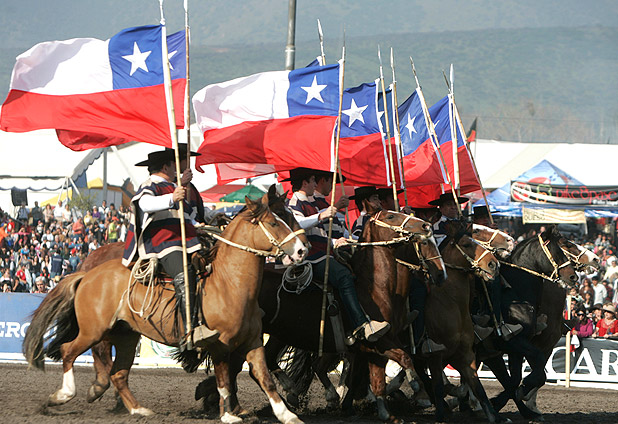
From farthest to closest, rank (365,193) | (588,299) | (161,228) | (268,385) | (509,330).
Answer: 1. (588,299)
2. (509,330)
3. (365,193)
4. (161,228)
5. (268,385)

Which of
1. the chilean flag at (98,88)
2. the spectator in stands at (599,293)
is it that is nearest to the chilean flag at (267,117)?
the chilean flag at (98,88)

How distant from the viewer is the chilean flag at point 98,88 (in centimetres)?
973

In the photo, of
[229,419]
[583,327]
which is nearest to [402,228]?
[229,419]

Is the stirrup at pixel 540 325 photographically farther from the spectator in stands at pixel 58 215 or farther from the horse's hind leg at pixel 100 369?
the spectator in stands at pixel 58 215

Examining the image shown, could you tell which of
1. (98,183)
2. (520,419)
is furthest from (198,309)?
(98,183)

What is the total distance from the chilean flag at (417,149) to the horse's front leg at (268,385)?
563 cm

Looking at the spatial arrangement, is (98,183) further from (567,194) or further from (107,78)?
(107,78)

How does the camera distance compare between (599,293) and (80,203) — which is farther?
(80,203)

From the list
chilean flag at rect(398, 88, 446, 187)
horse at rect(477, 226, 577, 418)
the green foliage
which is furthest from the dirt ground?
the green foliage

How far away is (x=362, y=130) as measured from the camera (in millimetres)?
12016

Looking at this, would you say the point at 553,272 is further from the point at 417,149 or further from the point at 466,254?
the point at 417,149

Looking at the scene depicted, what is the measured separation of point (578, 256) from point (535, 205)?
13.5 metres

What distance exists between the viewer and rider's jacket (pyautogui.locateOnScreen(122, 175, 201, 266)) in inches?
360

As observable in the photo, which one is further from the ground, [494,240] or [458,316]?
[494,240]
